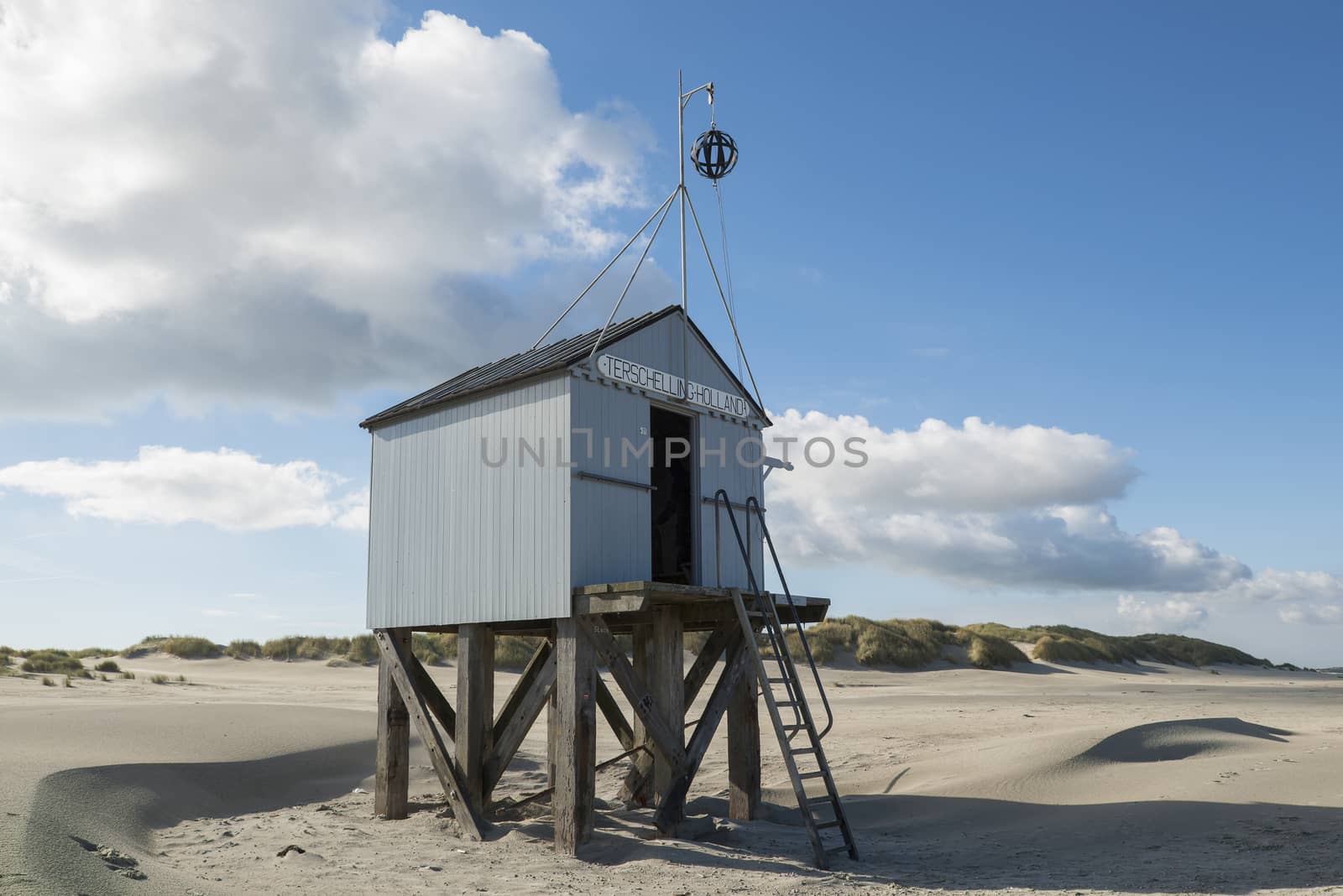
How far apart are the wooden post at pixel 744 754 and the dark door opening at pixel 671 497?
179 cm

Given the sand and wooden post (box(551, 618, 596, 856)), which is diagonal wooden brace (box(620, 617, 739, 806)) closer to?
the sand

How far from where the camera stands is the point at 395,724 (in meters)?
15.7

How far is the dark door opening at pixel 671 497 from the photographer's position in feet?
51.2

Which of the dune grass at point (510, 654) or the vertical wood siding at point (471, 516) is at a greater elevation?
the vertical wood siding at point (471, 516)

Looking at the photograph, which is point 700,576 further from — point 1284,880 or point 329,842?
point 1284,880

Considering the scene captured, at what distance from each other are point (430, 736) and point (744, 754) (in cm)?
434

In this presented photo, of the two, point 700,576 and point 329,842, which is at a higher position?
point 700,576

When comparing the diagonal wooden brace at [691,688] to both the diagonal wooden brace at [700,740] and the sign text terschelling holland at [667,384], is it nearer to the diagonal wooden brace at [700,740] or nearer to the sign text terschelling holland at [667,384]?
the diagonal wooden brace at [700,740]

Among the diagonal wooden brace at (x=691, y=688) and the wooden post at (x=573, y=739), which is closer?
the wooden post at (x=573, y=739)

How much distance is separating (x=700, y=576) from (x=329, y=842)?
5.79 metres

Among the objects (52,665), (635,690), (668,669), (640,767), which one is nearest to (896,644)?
(640,767)

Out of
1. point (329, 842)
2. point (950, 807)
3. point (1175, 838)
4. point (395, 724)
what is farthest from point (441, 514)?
point (1175, 838)

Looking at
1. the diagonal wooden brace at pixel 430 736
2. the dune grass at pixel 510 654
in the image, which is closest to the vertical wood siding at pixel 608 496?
the diagonal wooden brace at pixel 430 736

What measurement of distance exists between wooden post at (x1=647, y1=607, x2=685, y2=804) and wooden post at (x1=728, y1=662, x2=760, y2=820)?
36.6 inches
